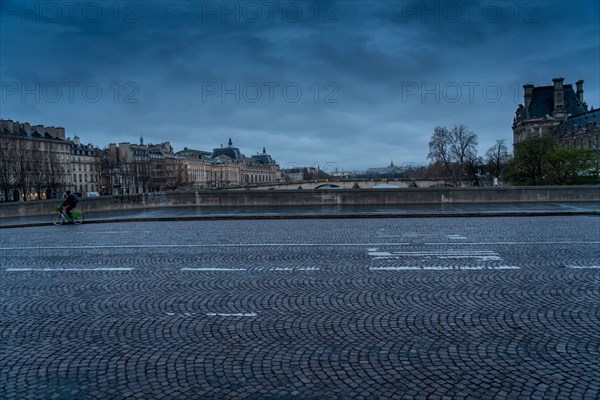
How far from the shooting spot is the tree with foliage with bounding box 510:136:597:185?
1638 inches

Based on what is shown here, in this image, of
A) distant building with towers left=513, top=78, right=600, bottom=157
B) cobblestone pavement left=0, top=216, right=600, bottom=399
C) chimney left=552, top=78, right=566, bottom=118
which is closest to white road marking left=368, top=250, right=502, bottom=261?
cobblestone pavement left=0, top=216, right=600, bottom=399

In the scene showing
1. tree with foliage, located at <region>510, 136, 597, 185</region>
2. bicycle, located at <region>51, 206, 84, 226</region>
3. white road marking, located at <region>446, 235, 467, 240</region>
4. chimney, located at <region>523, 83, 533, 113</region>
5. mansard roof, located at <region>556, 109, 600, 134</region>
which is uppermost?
chimney, located at <region>523, 83, 533, 113</region>

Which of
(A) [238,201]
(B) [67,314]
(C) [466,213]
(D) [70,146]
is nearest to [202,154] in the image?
(D) [70,146]

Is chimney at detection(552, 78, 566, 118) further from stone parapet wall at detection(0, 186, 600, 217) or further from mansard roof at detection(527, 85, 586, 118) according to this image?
stone parapet wall at detection(0, 186, 600, 217)

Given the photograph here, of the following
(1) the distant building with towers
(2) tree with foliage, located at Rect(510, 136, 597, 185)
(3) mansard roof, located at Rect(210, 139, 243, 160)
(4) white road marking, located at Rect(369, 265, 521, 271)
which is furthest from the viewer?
(3) mansard roof, located at Rect(210, 139, 243, 160)

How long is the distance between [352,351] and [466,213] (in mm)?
19332

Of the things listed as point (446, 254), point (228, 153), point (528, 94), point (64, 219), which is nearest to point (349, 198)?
point (64, 219)

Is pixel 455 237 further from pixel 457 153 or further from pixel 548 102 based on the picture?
pixel 548 102

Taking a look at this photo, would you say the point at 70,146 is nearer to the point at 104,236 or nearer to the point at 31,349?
the point at 104,236

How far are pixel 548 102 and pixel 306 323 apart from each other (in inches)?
4461

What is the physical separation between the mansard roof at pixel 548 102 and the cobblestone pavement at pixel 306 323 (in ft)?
337

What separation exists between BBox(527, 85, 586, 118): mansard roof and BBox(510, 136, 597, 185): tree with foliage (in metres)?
63.3

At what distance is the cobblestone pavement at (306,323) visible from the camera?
481 cm

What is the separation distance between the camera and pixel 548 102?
4053 inches
